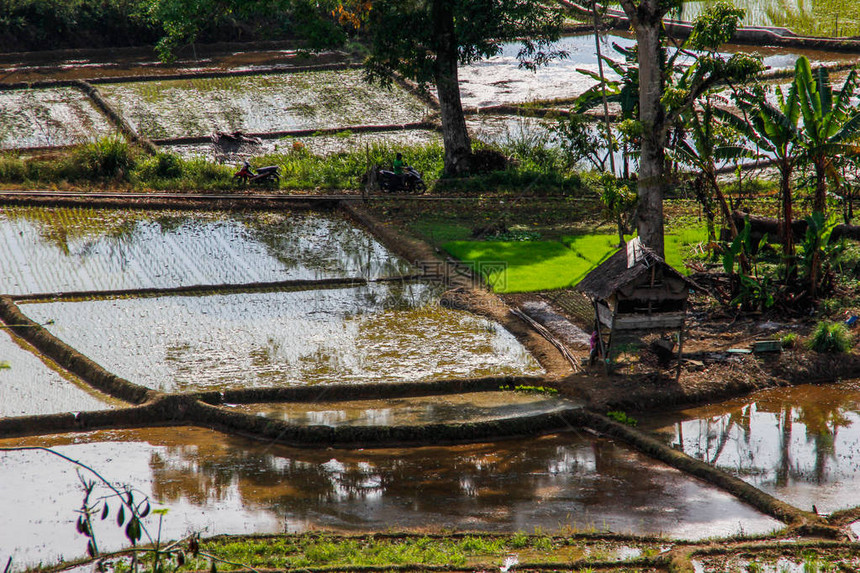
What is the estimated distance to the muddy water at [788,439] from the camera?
26.0ft

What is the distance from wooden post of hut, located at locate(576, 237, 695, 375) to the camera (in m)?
9.77

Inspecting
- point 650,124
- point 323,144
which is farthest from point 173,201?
point 650,124

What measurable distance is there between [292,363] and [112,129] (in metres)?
11.9

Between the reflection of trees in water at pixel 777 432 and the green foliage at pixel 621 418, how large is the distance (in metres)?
0.42

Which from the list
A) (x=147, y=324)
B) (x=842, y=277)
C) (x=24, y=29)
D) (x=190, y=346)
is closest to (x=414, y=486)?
(x=190, y=346)

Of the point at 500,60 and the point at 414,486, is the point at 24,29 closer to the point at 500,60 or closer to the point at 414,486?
the point at 500,60

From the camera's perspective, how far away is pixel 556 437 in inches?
362

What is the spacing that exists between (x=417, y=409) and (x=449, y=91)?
10.1 m

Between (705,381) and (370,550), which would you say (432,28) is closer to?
(705,381)

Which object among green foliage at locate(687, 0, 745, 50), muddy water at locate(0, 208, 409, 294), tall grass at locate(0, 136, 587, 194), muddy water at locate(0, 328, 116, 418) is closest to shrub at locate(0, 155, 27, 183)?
tall grass at locate(0, 136, 587, 194)

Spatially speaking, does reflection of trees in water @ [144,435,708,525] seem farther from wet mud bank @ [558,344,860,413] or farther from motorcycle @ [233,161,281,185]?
motorcycle @ [233,161,281,185]

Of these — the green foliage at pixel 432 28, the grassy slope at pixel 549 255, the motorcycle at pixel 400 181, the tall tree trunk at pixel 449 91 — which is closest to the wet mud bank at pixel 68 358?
the grassy slope at pixel 549 255

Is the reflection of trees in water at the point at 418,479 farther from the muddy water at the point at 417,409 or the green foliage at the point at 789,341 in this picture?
the green foliage at the point at 789,341

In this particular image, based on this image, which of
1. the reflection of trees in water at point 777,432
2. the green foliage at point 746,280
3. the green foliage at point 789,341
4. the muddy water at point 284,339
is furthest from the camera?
the green foliage at point 746,280
